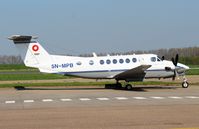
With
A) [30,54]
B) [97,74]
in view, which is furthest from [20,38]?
[97,74]

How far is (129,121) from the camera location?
506 inches

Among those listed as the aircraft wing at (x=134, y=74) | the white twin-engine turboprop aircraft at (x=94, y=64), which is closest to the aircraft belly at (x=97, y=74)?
the white twin-engine turboprop aircraft at (x=94, y=64)

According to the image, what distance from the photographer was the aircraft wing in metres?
28.4

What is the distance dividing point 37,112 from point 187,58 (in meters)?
97.6

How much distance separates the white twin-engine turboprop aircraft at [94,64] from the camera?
96.4ft

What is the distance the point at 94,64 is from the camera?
29.8 metres

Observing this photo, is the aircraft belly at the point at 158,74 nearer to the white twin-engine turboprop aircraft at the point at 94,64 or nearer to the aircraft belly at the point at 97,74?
the white twin-engine turboprop aircraft at the point at 94,64


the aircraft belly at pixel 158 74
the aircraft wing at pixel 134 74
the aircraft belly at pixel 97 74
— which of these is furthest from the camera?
the aircraft belly at pixel 158 74

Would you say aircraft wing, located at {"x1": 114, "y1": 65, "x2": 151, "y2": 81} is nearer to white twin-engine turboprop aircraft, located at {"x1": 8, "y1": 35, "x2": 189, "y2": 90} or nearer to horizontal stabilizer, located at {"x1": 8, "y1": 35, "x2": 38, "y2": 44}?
white twin-engine turboprop aircraft, located at {"x1": 8, "y1": 35, "x2": 189, "y2": 90}

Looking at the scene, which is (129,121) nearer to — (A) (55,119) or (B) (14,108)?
(A) (55,119)

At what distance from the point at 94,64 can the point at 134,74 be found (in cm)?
295

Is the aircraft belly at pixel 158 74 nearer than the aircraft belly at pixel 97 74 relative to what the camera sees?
No

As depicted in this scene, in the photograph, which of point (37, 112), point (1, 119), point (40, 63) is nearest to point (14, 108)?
point (37, 112)

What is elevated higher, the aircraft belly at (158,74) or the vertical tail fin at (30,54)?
the vertical tail fin at (30,54)
